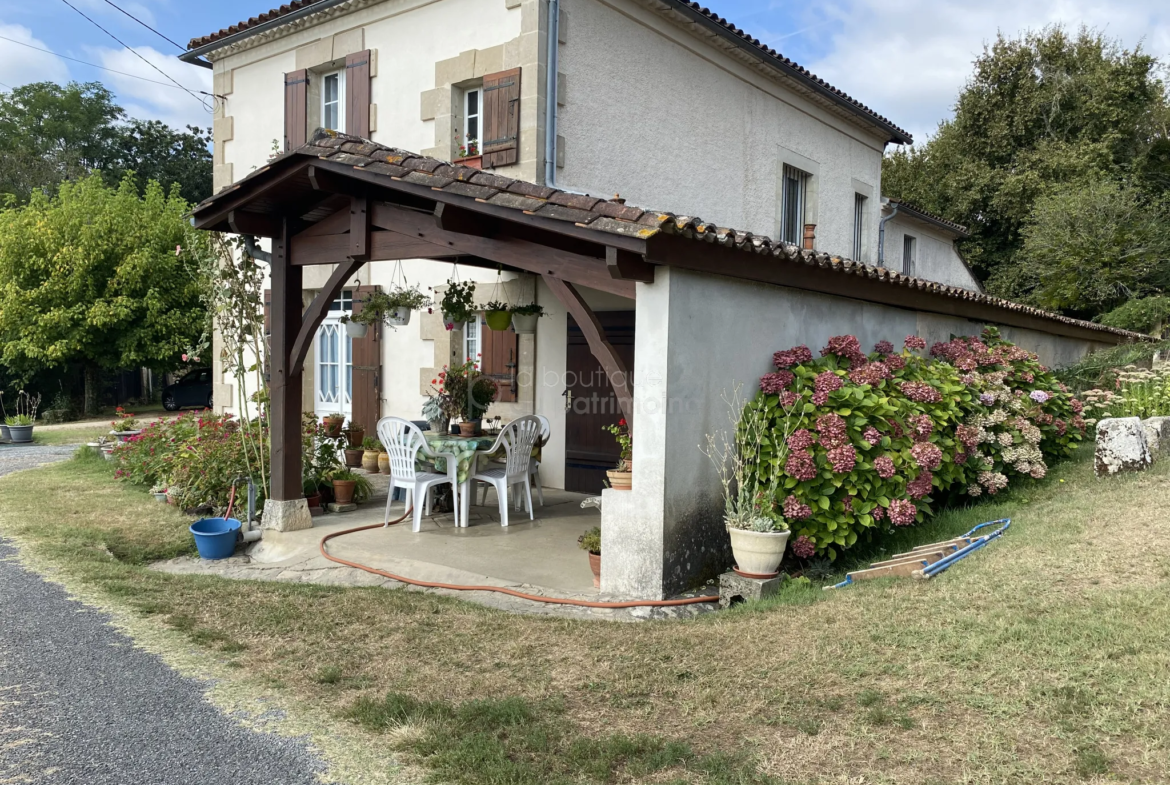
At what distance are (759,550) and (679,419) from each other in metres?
0.91

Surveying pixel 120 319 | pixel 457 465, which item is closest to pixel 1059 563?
pixel 457 465

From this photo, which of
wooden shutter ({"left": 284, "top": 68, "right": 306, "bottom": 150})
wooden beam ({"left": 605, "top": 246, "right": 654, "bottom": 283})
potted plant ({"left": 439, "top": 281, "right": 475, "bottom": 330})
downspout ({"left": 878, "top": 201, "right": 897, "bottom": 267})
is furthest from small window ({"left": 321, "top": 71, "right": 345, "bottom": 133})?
downspout ({"left": 878, "top": 201, "right": 897, "bottom": 267})

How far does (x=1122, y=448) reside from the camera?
6.50 m

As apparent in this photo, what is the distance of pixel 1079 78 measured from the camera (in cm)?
2056

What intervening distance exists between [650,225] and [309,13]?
7.38 m

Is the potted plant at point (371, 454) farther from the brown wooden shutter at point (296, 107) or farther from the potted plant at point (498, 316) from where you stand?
the brown wooden shutter at point (296, 107)

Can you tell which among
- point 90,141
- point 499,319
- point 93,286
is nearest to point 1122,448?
point 499,319

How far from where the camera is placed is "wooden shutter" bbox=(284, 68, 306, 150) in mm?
9945

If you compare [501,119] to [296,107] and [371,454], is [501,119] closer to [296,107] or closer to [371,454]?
[296,107]

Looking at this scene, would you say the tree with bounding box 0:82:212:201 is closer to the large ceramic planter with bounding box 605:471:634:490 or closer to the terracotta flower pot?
the terracotta flower pot

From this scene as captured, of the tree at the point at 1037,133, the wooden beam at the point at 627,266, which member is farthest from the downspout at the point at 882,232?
the wooden beam at the point at 627,266

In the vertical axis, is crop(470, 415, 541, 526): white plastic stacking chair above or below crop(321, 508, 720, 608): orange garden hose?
above

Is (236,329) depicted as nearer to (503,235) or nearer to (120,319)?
(503,235)

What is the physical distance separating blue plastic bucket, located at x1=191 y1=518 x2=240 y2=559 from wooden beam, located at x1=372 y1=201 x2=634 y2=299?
96.8 inches
